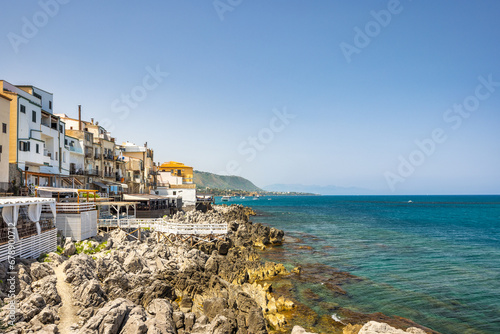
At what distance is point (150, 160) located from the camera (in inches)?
2990

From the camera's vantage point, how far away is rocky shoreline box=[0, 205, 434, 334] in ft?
44.2

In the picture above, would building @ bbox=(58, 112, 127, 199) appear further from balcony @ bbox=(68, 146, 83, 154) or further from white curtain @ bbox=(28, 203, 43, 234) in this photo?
white curtain @ bbox=(28, 203, 43, 234)

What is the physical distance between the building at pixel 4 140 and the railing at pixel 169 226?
30.0 feet

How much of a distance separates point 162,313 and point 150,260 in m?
10.2

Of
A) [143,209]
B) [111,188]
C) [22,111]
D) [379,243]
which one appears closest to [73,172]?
[111,188]

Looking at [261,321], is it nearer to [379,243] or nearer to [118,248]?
[118,248]

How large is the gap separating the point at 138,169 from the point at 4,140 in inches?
1490

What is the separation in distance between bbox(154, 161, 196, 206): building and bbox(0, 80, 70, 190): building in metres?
27.2

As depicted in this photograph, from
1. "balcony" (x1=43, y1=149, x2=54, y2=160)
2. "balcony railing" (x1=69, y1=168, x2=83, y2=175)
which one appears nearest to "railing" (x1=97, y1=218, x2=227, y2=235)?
"balcony" (x1=43, y1=149, x2=54, y2=160)

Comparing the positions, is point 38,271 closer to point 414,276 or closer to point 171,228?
point 171,228

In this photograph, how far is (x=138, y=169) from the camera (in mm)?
66438

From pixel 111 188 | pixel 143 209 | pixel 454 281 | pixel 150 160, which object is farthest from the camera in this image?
pixel 150 160

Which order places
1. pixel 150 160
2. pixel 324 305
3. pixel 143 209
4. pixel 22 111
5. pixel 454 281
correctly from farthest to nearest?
pixel 150 160 < pixel 143 209 < pixel 22 111 < pixel 454 281 < pixel 324 305

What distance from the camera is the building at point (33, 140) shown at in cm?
3109
